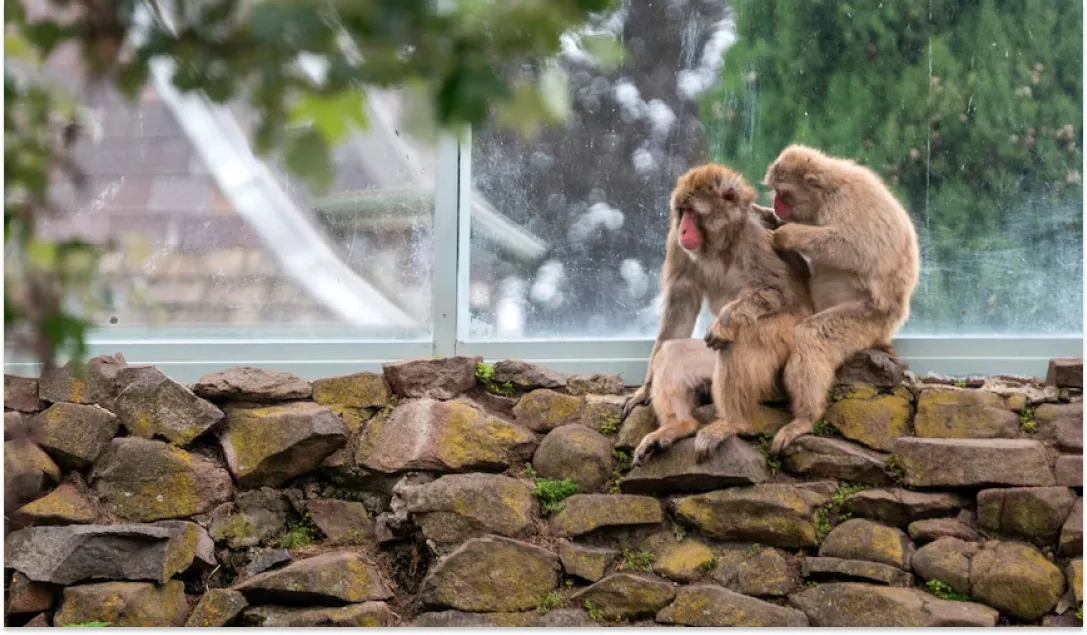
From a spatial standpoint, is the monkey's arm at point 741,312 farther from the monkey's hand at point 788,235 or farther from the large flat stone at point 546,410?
the large flat stone at point 546,410

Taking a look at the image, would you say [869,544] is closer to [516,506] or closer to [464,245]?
[516,506]

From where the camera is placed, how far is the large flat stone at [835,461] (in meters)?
4.84

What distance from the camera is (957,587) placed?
450 cm

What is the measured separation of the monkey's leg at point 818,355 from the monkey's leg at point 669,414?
1.47 feet

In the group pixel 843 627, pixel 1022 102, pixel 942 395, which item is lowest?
pixel 843 627

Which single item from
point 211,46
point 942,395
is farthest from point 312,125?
point 942,395

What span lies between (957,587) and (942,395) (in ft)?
3.34

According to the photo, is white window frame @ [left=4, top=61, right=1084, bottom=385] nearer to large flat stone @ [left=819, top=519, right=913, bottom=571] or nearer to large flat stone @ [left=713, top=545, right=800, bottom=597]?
large flat stone @ [left=713, top=545, right=800, bottom=597]

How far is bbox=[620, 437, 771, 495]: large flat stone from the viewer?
4832 mm

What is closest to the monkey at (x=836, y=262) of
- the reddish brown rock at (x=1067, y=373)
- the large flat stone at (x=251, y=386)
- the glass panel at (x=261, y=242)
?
the reddish brown rock at (x=1067, y=373)

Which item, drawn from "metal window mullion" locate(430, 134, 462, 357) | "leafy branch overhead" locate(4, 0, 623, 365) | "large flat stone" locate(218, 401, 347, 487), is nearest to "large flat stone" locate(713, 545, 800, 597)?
"metal window mullion" locate(430, 134, 462, 357)

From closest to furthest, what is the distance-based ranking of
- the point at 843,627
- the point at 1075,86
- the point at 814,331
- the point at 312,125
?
the point at 312,125 → the point at 843,627 → the point at 814,331 → the point at 1075,86

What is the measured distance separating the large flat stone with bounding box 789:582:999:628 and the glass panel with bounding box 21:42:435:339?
2.60 metres

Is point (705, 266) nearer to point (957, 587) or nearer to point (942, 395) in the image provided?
point (942, 395)
